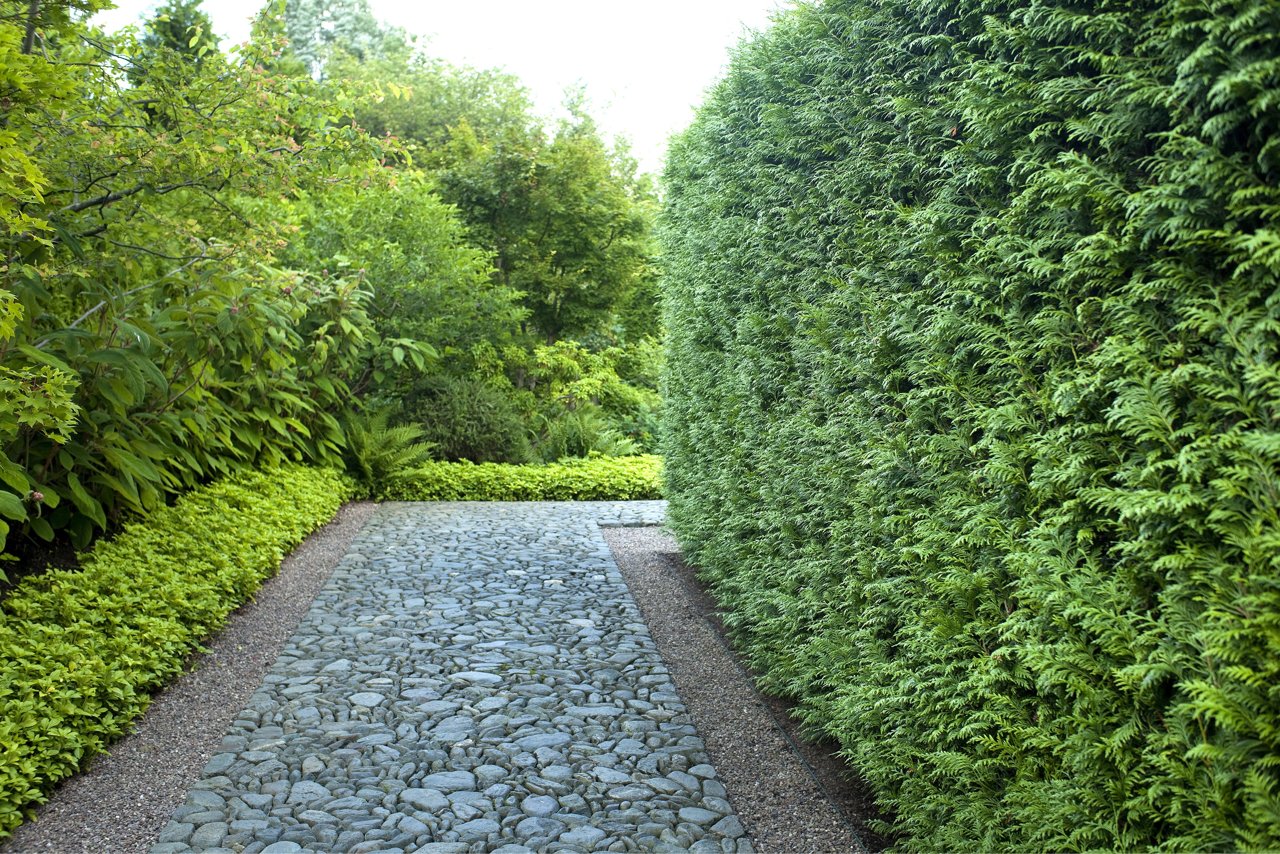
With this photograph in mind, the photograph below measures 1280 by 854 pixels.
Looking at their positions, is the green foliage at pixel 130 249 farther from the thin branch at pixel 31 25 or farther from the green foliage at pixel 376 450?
the green foliage at pixel 376 450

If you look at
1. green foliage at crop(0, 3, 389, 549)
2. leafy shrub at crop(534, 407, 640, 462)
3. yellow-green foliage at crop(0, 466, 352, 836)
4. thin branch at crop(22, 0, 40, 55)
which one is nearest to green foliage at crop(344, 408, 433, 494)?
leafy shrub at crop(534, 407, 640, 462)

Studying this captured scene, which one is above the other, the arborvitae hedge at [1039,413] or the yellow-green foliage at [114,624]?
the arborvitae hedge at [1039,413]

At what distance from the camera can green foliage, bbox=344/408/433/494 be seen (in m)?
11.5

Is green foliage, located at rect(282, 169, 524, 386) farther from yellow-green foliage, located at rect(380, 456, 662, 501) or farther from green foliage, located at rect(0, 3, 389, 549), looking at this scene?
green foliage, located at rect(0, 3, 389, 549)

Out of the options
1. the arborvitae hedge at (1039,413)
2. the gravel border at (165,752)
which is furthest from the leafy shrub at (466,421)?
the arborvitae hedge at (1039,413)

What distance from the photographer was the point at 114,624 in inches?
195

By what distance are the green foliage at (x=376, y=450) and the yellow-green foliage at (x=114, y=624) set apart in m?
3.47

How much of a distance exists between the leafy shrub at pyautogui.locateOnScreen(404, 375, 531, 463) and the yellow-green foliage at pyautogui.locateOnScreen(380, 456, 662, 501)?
0.39m

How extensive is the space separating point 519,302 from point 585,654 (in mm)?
10719

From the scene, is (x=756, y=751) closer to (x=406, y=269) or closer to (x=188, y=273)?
(x=188, y=273)

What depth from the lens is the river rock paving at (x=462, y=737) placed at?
367 cm

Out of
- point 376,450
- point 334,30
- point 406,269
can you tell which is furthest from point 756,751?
point 334,30

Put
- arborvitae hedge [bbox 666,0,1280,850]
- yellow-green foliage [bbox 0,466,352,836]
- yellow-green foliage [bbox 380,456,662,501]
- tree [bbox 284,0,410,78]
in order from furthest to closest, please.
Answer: tree [bbox 284,0,410,78]
yellow-green foliage [bbox 380,456,662,501]
yellow-green foliage [bbox 0,466,352,836]
arborvitae hedge [bbox 666,0,1280,850]

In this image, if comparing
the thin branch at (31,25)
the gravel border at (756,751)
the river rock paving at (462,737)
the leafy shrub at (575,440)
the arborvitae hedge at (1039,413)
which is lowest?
the gravel border at (756,751)
